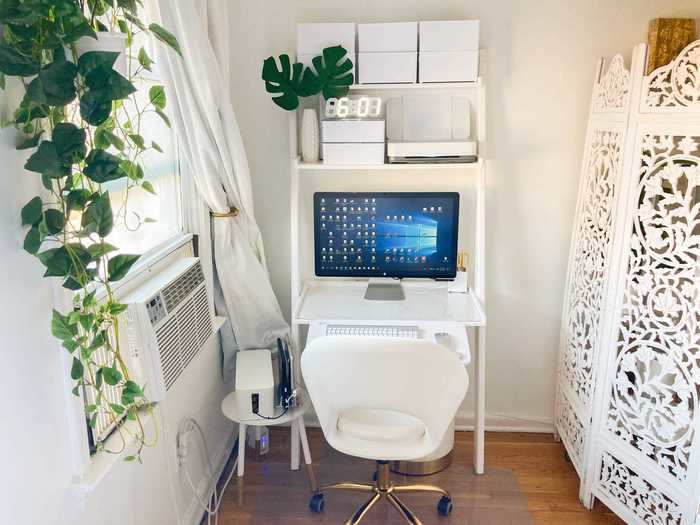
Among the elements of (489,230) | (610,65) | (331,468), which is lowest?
(331,468)

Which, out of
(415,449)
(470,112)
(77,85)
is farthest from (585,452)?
(77,85)

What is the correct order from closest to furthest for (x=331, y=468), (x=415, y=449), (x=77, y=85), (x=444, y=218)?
(x=77, y=85) → (x=415, y=449) → (x=444, y=218) → (x=331, y=468)

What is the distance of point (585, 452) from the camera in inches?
95.9

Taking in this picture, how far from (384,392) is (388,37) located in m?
1.34

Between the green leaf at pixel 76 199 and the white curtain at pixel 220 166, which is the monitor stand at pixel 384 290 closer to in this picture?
the white curtain at pixel 220 166

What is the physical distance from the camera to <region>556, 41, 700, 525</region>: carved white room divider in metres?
2.00

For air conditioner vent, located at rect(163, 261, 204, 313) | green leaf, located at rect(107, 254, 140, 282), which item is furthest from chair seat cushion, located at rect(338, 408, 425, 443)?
green leaf, located at rect(107, 254, 140, 282)

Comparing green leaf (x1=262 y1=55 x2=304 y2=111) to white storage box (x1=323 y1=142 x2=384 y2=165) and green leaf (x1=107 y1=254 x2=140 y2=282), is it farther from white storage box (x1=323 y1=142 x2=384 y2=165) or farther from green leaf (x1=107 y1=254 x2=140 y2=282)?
green leaf (x1=107 y1=254 x2=140 y2=282)

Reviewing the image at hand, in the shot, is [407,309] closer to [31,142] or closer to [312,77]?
[312,77]

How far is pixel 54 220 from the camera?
1.22m

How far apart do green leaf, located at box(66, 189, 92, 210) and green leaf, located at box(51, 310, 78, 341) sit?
217mm

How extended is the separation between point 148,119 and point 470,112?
50.5 inches

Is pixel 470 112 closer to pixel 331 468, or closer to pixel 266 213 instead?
pixel 266 213

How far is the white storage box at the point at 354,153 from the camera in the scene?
250 centimetres
